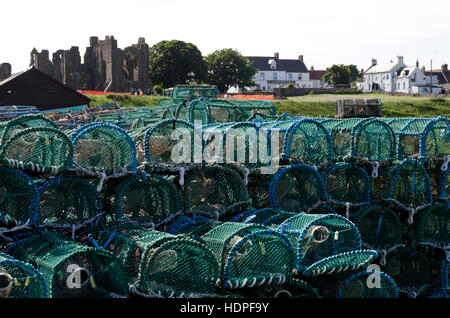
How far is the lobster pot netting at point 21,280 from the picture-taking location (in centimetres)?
370

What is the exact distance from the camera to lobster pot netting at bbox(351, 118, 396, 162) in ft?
22.1

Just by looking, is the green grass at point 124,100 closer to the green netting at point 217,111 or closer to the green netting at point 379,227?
the green netting at point 217,111

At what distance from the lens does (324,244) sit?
197 inches

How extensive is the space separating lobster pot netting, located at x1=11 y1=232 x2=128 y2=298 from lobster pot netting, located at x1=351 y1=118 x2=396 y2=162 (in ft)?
11.4

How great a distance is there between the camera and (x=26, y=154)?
197 inches

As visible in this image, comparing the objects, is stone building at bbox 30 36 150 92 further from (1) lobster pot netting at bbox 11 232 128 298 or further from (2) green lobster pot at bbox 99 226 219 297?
(2) green lobster pot at bbox 99 226 219 297

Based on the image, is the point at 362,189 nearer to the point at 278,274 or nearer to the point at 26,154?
the point at 278,274

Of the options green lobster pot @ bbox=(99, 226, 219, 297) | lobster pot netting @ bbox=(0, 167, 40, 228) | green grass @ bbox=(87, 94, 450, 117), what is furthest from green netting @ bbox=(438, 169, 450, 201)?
green grass @ bbox=(87, 94, 450, 117)

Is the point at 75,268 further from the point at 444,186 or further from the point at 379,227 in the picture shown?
the point at 444,186

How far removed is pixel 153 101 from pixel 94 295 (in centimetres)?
2378

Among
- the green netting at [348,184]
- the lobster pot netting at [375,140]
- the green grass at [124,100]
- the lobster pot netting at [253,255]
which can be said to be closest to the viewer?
the lobster pot netting at [253,255]

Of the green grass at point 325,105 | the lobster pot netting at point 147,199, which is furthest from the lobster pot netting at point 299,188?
the green grass at point 325,105

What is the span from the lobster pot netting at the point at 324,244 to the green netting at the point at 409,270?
159 cm
